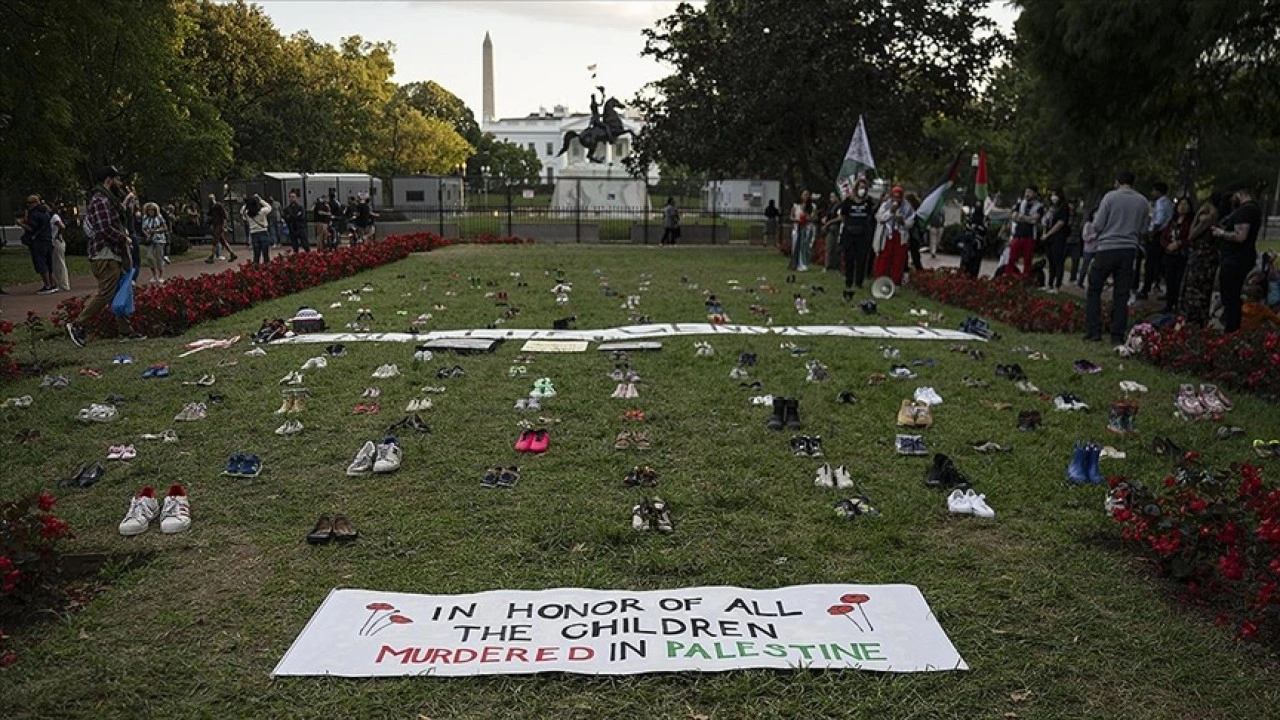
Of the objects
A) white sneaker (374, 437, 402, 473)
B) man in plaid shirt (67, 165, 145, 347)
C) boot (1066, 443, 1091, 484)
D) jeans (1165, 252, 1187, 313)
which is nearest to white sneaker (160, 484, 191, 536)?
white sneaker (374, 437, 402, 473)

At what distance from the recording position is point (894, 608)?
4.20 meters

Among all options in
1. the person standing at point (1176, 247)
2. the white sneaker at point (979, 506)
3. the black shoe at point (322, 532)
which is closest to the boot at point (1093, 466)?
the white sneaker at point (979, 506)

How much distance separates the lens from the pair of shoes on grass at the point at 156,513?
5137 millimetres

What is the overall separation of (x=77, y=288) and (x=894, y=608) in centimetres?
1889

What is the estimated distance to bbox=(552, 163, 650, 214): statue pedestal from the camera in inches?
1754

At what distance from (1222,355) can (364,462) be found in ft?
27.8

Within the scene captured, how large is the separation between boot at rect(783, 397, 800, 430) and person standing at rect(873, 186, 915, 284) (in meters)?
10.7

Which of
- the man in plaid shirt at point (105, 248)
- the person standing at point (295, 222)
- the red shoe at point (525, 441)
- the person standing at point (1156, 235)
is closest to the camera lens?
the red shoe at point (525, 441)

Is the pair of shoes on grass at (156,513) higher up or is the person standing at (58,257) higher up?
the person standing at (58,257)

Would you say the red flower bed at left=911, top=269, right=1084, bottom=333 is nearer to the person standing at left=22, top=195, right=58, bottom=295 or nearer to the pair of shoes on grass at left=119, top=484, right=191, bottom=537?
the pair of shoes on grass at left=119, top=484, right=191, bottom=537

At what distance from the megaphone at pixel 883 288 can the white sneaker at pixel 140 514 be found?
1295 centimetres

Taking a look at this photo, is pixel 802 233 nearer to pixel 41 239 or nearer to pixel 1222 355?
pixel 1222 355

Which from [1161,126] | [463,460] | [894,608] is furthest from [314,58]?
[894,608]

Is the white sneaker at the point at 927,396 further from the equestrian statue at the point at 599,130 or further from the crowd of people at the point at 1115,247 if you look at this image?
the equestrian statue at the point at 599,130
